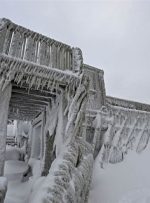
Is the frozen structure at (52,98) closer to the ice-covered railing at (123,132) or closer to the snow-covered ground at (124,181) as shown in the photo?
the snow-covered ground at (124,181)

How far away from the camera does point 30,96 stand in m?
5.84

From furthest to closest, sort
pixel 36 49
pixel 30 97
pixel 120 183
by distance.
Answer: pixel 120 183
pixel 30 97
pixel 36 49

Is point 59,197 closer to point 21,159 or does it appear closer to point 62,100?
point 62,100

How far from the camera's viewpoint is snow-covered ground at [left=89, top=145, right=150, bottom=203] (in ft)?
19.6

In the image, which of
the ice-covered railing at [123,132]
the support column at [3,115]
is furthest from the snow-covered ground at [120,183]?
the support column at [3,115]

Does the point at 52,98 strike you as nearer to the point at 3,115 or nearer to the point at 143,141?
the point at 3,115

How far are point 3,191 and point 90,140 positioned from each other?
20.2ft

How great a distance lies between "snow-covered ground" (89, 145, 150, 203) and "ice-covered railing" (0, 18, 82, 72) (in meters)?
3.43

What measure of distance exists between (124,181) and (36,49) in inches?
179

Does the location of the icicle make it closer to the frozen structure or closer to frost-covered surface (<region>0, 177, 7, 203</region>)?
the frozen structure

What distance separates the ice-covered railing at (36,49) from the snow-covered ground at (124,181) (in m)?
3.43

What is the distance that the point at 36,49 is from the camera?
5203mm

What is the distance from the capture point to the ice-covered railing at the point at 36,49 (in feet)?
15.5

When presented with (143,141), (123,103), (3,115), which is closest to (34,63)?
(3,115)
